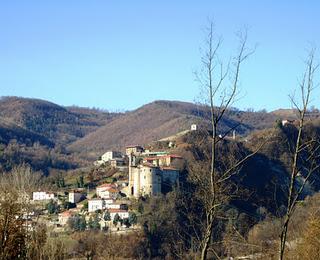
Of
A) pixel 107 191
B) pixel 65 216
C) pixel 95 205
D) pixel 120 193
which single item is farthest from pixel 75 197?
pixel 65 216

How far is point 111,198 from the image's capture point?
193ft

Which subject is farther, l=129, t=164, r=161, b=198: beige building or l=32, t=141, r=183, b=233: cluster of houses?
l=129, t=164, r=161, b=198: beige building

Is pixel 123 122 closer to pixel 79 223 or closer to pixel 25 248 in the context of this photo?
pixel 79 223

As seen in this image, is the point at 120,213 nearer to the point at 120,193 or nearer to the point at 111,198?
the point at 111,198

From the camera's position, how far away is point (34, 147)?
134625mm

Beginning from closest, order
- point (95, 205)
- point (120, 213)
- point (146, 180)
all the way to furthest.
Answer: point (120, 213) → point (146, 180) → point (95, 205)

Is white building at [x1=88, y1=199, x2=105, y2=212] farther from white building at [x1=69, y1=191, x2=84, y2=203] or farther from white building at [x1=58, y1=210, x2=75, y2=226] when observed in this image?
white building at [x1=58, y1=210, x2=75, y2=226]

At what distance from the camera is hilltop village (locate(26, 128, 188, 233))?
5366cm

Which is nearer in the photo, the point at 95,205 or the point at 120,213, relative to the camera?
the point at 120,213

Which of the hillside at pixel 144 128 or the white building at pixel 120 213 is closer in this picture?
the white building at pixel 120 213

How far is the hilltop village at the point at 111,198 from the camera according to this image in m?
53.7

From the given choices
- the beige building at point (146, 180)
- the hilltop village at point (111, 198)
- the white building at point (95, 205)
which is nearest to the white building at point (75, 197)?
the hilltop village at point (111, 198)

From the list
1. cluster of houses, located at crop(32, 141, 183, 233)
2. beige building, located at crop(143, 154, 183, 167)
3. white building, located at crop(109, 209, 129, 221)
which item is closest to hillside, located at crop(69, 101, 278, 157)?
beige building, located at crop(143, 154, 183, 167)

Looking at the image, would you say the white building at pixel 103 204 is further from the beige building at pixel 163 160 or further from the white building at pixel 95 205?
the beige building at pixel 163 160
